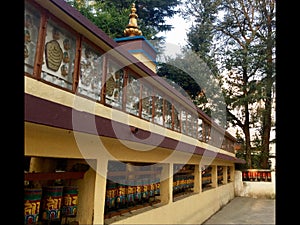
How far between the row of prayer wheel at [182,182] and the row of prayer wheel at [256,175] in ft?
30.1

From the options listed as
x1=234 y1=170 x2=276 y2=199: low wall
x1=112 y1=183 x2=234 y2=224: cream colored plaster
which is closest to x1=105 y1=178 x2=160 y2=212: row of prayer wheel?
x1=112 y1=183 x2=234 y2=224: cream colored plaster

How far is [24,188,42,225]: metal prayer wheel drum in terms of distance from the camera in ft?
10.5

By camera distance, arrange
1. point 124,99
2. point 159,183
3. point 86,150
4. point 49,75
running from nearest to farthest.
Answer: point 49,75, point 86,150, point 124,99, point 159,183

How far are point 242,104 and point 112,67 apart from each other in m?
17.0

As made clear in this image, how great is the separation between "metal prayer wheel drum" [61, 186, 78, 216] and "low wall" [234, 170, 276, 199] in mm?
15469

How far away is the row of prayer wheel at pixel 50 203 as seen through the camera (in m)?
3.26

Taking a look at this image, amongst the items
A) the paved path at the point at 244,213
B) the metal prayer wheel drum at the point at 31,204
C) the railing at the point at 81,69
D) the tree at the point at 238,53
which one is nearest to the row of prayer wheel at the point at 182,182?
the paved path at the point at 244,213

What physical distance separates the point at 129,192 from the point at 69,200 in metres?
2.06

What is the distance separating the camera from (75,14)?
3494mm

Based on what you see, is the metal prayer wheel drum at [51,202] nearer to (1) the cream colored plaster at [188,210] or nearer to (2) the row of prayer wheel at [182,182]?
(1) the cream colored plaster at [188,210]

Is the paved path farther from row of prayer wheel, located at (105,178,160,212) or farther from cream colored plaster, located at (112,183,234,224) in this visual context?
row of prayer wheel, located at (105,178,160,212)
